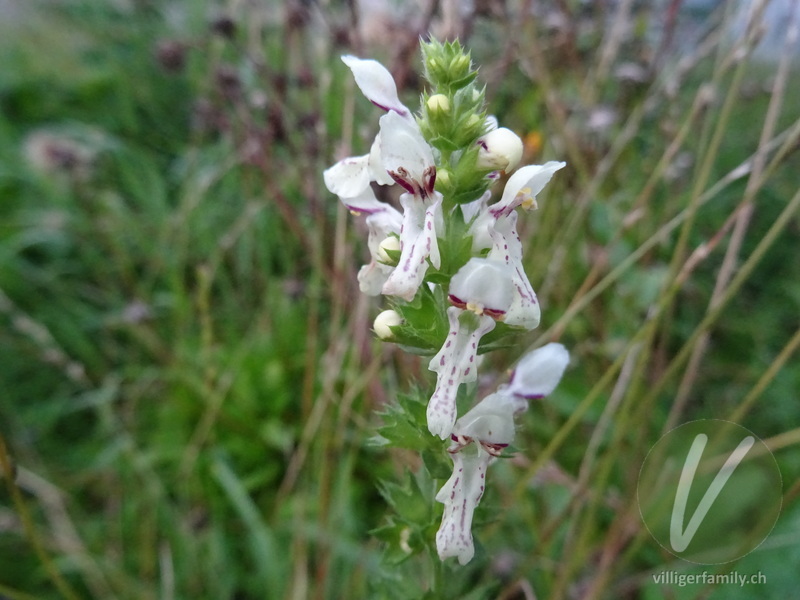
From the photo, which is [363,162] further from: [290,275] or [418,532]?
[290,275]

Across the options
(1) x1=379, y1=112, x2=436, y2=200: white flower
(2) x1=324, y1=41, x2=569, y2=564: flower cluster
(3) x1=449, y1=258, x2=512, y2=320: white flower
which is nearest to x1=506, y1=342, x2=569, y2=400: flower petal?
(2) x1=324, y1=41, x2=569, y2=564: flower cluster

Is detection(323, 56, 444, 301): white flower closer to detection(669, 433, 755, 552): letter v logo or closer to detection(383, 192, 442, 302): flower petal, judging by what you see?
detection(383, 192, 442, 302): flower petal

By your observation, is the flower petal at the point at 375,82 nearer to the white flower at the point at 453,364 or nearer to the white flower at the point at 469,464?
the white flower at the point at 453,364

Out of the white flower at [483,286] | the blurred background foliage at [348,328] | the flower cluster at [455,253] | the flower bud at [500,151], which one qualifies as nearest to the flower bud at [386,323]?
the flower cluster at [455,253]

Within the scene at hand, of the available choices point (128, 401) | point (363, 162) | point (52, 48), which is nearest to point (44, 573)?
point (128, 401)

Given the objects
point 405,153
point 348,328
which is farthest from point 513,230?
point 348,328

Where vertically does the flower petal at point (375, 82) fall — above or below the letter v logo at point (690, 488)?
above
